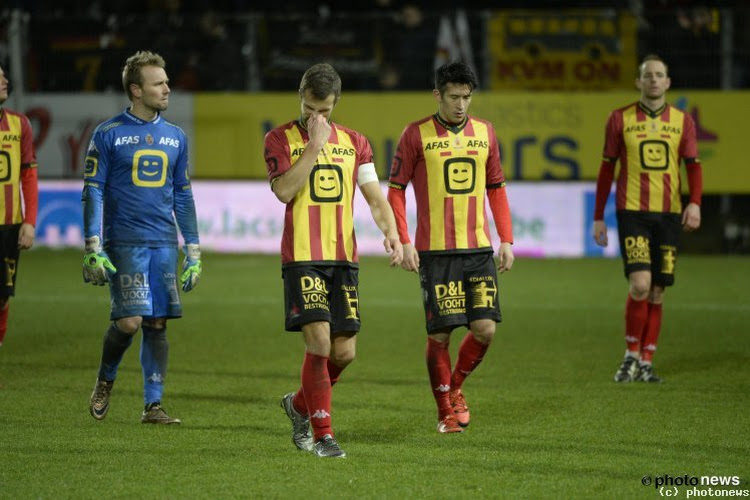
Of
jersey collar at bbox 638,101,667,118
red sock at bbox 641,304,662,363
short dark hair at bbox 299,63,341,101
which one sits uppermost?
short dark hair at bbox 299,63,341,101

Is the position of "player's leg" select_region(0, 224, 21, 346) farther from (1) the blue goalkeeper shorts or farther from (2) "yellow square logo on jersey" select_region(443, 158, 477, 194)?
(2) "yellow square logo on jersey" select_region(443, 158, 477, 194)

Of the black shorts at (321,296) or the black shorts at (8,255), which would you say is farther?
the black shorts at (8,255)

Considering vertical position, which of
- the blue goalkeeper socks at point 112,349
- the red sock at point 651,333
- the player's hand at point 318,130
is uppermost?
the player's hand at point 318,130

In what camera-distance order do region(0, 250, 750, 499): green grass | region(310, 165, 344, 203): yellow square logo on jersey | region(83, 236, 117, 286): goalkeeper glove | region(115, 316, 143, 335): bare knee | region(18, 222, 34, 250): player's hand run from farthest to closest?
region(18, 222, 34, 250): player's hand < region(115, 316, 143, 335): bare knee < region(83, 236, 117, 286): goalkeeper glove < region(310, 165, 344, 203): yellow square logo on jersey < region(0, 250, 750, 499): green grass

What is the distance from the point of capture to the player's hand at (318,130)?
5.61 m

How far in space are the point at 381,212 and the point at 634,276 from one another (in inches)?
118

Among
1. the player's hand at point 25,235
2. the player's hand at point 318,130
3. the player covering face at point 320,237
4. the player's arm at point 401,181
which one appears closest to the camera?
the player's hand at point 318,130

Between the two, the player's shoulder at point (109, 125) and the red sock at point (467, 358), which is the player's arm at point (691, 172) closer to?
the red sock at point (467, 358)

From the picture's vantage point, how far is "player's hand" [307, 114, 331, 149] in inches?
221

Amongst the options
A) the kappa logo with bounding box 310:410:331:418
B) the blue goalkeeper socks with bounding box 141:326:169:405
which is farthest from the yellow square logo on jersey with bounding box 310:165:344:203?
the blue goalkeeper socks with bounding box 141:326:169:405

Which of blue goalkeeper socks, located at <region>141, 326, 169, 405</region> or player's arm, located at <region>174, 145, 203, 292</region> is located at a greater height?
player's arm, located at <region>174, 145, 203, 292</region>

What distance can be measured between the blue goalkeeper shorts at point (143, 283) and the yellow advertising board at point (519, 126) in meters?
11.5

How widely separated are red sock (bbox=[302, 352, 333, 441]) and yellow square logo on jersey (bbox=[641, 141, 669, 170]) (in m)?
3.51

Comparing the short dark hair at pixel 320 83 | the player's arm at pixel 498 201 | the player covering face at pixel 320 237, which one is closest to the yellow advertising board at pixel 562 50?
the player's arm at pixel 498 201
